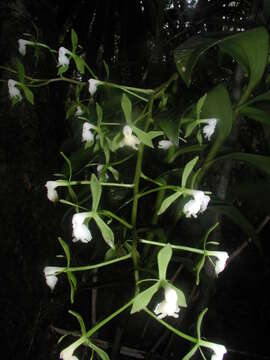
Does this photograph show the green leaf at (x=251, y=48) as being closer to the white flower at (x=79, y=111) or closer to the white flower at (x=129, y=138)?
the white flower at (x=129, y=138)

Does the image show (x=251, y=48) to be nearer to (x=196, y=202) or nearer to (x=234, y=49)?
(x=234, y=49)

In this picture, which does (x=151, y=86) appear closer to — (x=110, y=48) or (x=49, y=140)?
(x=110, y=48)

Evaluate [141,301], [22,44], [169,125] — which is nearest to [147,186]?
[169,125]

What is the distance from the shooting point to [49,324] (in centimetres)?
84

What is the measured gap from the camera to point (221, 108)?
0.58 meters

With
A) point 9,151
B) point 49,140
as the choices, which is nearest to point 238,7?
point 49,140

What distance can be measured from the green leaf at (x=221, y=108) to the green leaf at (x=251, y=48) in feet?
0.14

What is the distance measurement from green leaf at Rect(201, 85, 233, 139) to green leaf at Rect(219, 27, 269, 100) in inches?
1.7

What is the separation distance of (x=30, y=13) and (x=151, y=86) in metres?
0.43

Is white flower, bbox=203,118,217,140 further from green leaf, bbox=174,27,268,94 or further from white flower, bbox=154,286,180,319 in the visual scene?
white flower, bbox=154,286,180,319

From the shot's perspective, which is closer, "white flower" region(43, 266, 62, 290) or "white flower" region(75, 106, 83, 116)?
"white flower" region(43, 266, 62, 290)

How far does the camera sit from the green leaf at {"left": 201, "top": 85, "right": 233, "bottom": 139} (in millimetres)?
577

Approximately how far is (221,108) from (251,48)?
11 cm

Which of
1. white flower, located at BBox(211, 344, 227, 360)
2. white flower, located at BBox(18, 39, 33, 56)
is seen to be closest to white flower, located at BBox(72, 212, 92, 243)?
white flower, located at BBox(211, 344, 227, 360)
